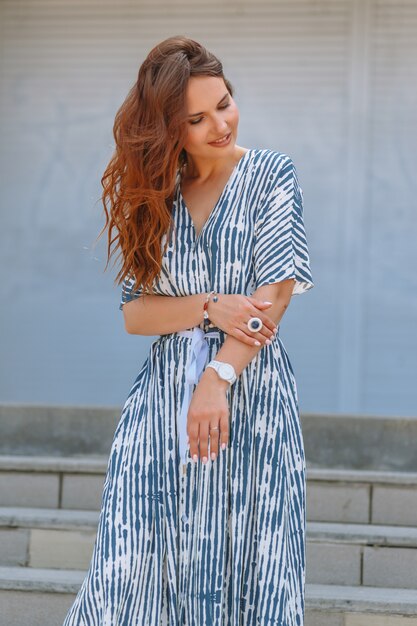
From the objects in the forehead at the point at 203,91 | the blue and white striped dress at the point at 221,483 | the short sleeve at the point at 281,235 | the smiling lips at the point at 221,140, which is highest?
the forehead at the point at 203,91

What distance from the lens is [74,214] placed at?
20.0 feet

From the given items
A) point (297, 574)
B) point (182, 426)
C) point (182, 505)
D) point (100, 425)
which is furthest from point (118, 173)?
point (100, 425)

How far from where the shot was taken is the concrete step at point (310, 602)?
3.77 meters

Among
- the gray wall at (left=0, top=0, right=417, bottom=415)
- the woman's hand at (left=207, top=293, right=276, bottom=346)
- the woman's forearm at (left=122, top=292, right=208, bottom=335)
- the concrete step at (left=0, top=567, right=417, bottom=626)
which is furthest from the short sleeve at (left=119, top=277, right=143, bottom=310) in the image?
the gray wall at (left=0, top=0, right=417, bottom=415)

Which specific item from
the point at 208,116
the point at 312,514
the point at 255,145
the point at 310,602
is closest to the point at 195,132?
the point at 208,116

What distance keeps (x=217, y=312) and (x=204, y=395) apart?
189 mm

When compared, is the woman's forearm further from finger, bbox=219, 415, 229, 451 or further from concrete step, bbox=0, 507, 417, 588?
concrete step, bbox=0, 507, 417, 588

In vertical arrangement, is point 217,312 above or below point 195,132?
below

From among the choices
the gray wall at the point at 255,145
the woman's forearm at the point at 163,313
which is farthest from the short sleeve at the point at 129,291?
the gray wall at the point at 255,145

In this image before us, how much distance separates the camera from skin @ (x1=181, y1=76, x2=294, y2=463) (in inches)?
99.6

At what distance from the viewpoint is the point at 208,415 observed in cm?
252

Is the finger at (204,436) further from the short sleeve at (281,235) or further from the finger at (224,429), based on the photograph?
the short sleeve at (281,235)

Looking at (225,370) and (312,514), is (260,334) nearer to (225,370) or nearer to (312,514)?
(225,370)

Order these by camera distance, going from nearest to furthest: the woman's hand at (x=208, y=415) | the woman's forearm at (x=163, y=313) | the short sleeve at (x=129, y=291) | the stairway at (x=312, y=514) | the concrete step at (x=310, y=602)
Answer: the woman's hand at (x=208, y=415), the woman's forearm at (x=163, y=313), the short sleeve at (x=129, y=291), the concrete step at (x=310, y=602), the stairway at (x=312, y=514)
